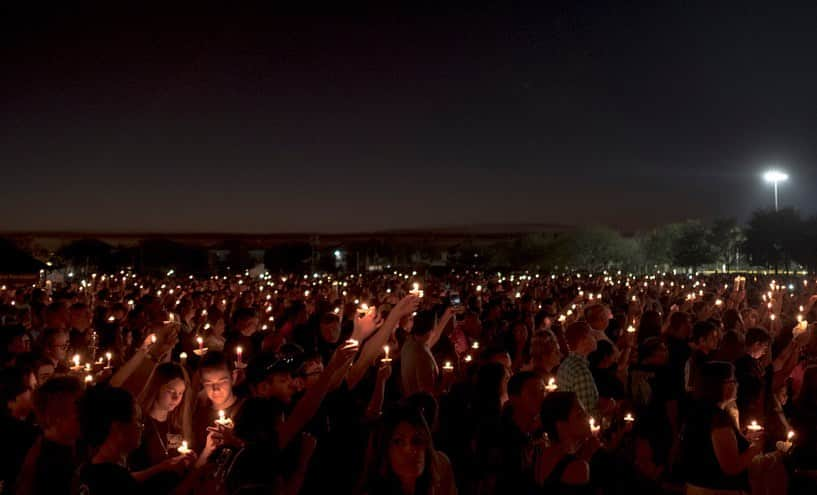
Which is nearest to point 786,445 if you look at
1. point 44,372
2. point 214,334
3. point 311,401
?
point 311,401

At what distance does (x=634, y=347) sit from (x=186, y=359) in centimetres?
548

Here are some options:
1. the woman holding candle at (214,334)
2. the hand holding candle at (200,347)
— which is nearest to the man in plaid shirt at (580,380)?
the woman holding candle at (214,334)

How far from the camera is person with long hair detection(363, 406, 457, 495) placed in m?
3.89

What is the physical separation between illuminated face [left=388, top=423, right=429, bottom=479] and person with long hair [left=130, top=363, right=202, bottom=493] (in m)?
1.36

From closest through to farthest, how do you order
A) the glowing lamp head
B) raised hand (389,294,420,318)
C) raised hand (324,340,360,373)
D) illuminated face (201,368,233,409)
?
raised hand (324,340,360,373) → illuminated face (201,368,233,409) → raised hand (389,294,420,318) → the glowing lamp head

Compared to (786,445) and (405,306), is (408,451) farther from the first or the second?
(786,445)

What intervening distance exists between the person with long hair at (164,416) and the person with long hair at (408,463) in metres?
1.28

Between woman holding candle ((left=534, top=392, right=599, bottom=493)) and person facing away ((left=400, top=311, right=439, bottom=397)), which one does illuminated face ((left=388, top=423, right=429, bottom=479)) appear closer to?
woman holding candle ((left=534, top=392, right=599, bottom=493))

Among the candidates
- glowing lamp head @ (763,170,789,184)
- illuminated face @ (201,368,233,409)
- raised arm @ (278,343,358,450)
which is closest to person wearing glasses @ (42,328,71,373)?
illuminated face @ (201,368,233,409)

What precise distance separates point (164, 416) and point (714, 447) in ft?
11.6

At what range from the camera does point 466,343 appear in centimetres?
1086

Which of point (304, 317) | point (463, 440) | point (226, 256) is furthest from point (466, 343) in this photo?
point (226, 256)

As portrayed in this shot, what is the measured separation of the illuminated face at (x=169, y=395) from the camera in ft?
16.5

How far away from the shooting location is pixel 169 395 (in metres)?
5.05
